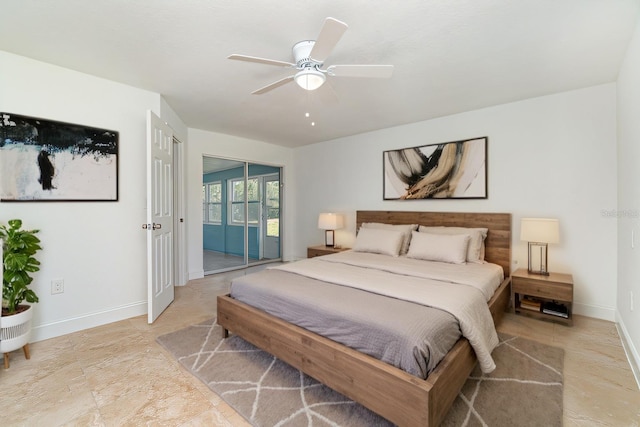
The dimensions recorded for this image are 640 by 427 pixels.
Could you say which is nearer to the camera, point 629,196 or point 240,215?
point 629,196

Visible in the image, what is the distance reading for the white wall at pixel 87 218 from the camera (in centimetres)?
239

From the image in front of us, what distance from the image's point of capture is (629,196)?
220cm

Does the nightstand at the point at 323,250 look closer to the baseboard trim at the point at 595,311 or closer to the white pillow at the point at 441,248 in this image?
the white pillow at the point at 441,248

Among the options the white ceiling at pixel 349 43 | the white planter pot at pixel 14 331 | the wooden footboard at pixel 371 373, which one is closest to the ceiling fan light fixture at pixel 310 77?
the white ceiling at pixel 349 43

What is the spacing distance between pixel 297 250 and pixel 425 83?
13.0ft

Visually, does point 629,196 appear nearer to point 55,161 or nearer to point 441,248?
point 441,248

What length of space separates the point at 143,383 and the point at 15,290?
1213mm

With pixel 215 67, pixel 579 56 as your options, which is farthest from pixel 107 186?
pixel 579 56

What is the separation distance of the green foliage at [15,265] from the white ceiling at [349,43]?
146cm

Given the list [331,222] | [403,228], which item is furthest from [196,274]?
[403,228]

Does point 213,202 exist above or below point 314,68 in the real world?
below

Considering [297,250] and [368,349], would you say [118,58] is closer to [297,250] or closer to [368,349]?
[368,349]

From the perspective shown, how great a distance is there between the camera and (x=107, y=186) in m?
2.78

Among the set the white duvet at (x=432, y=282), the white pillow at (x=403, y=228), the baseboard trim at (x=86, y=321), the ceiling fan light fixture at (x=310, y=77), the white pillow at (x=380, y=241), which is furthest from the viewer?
the white pillow at (x=403, y=228)
